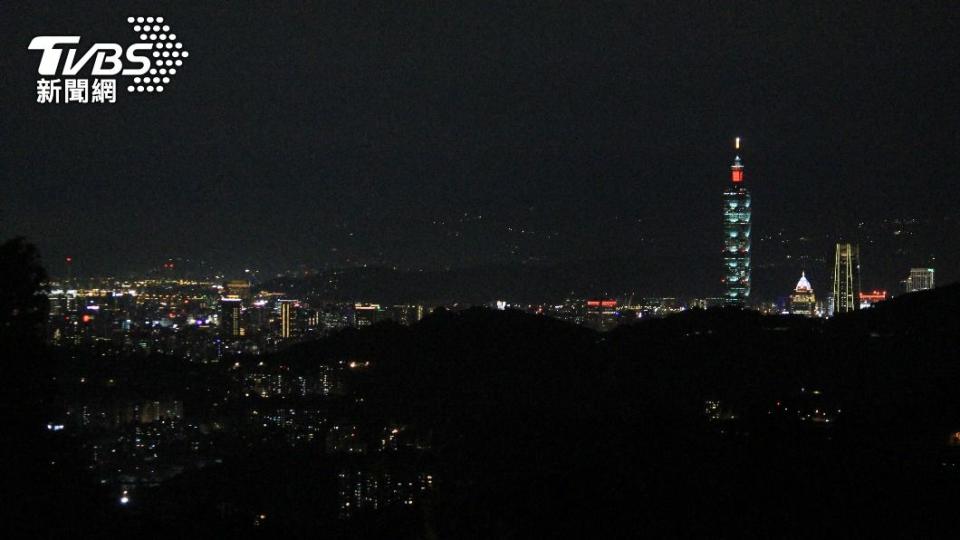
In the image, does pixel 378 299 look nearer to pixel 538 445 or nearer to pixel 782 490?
pixel 538 445

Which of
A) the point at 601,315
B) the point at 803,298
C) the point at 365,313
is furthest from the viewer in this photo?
the point at 803,298

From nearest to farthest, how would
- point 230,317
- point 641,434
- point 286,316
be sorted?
point 641,434, point 230,317, point 286,316

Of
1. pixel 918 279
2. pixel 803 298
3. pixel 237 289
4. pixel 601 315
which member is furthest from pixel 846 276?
pixel 237 289

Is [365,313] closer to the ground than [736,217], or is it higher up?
closer to the ground

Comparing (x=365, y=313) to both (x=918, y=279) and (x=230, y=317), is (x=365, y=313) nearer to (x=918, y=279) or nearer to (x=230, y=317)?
(x=230, y=317)

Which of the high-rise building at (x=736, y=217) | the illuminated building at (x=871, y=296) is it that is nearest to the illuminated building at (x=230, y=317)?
the illuminated building at (x=871, y=296)

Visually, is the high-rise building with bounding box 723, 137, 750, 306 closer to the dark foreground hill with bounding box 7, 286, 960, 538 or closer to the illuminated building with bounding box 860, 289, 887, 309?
the illuminated building with bounding box 860, 289, 887, 309
